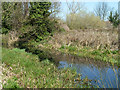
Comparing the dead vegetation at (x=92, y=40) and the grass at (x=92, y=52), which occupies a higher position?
the dead vegetation at (x=92, y=40)

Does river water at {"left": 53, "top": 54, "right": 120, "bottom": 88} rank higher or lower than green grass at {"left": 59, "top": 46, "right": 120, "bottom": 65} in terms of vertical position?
lower

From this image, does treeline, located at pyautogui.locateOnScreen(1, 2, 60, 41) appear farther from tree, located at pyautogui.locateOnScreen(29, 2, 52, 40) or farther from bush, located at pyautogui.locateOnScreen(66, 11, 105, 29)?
bush, located at pyautogui.locateOnScreen(66, 11, 105, 29)

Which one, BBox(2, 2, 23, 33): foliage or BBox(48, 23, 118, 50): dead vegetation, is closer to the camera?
BBox(48, 23, 118, 50): dead vegetation

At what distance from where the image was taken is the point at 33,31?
13.5 m

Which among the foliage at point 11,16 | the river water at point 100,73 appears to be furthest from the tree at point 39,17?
the river water at point 100,73

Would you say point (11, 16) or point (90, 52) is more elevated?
point (11, 16)

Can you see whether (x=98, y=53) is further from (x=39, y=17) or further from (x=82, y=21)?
(x=82, y=21)

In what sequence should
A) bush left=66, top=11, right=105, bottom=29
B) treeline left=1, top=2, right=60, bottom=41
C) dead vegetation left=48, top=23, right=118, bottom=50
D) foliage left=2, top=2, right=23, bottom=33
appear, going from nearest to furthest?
dead vegetation left=48, top=23, right=118, bottom=50 < foliage left=2, top=2, right=23, bottom=33 < treeline left=1, top=2, right=60, bottom=41 < bush left=66, top=11, right=105, bottom=29

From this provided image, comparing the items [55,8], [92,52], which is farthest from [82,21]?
[92,52]

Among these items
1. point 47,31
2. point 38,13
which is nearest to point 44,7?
point 38,13

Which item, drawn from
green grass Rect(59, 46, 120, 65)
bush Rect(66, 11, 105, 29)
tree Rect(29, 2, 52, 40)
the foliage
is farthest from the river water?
bush Rect(66, 11, 105, 29)

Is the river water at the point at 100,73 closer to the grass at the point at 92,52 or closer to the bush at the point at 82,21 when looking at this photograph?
the grass at the point at 92,52

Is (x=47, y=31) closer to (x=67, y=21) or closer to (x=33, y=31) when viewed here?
(x=33, y=31)

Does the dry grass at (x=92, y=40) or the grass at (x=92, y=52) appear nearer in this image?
the grass at (x=92, y=52)
